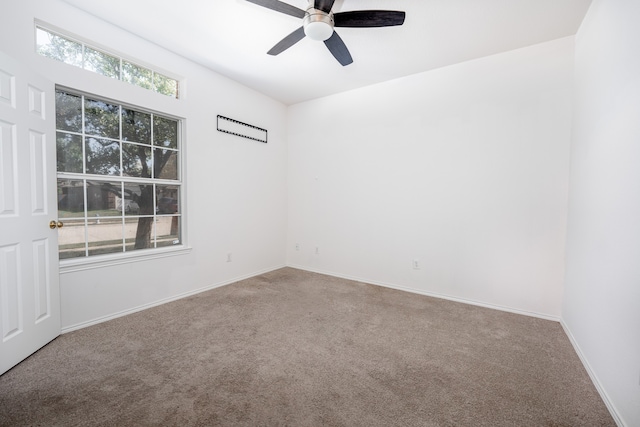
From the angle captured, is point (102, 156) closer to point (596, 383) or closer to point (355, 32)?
point (355, 32)

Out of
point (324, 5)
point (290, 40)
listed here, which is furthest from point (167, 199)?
point (324, 5)

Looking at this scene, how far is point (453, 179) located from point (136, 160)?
3730 millimetres

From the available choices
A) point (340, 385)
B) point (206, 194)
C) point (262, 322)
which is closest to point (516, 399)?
point (340, 385)

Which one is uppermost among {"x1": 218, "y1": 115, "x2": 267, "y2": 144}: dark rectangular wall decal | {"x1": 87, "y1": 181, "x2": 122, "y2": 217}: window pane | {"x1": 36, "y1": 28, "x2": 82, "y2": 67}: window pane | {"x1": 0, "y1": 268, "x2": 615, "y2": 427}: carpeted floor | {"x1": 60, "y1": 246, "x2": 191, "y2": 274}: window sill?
{"x1": 36, "y1": 28, "x2": 82, "y2": 67}: window pane

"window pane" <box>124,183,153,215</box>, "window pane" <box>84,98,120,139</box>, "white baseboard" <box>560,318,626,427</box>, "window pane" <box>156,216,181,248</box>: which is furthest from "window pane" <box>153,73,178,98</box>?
"white baseboard" <box>560,318,626,427</box>

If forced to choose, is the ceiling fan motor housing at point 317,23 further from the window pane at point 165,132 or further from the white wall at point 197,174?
the window pane at point 165,132

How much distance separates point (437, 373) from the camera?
1.86 meters

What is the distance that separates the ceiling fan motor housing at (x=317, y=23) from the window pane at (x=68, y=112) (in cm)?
224

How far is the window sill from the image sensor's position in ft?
7.79

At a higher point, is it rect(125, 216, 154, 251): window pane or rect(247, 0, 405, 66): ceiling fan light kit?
rect(247, 0, 405, 66): ceiling fan light kit

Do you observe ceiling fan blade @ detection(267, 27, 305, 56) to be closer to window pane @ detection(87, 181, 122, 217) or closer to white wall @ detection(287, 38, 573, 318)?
white wall @ detection(287, 38, 573, 318)

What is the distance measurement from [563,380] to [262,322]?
7.88ft

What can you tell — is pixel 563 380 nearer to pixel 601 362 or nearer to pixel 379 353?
pixel 601 362

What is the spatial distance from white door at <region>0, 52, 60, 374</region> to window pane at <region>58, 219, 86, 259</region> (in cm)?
25
